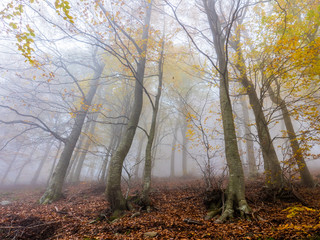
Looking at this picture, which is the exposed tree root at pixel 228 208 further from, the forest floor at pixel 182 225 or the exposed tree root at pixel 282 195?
the exposed tree root at pixel 282 195

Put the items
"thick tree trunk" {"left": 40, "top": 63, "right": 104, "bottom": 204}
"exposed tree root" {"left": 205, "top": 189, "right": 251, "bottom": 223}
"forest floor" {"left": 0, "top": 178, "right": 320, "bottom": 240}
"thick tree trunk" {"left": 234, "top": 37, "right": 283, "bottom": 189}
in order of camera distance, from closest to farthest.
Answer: "forest floor" {"left": 0, "top": 178, "right": 320, "bottom": 240}
"exposed tree root" {"left": 205, "top": 189, "right": 251, "bottom": 223}
"thick tree trunk" {"left": 234, "top": 37, "right": 283, "bottom": 189}
"thick tree trunk" {"left": 40, "top": 63, "right": 104, "bottom": 204}

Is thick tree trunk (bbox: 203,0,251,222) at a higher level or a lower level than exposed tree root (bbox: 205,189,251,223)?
higher

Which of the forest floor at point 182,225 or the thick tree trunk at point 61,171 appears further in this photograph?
the thick tree trunk at point 61,171

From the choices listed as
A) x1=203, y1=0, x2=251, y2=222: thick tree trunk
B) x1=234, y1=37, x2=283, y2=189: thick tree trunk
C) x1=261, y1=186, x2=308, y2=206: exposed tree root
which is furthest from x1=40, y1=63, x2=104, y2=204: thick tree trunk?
x1=261, y1=186, x2=308, y2=206: exposed tree root

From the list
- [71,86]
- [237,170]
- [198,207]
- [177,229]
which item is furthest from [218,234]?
[71,86]

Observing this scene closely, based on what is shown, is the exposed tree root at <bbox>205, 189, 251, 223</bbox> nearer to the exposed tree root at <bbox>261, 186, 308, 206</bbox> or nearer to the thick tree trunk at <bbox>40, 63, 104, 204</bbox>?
the exposed tree root at <bbox>261, 186, 308, 206</bbox>

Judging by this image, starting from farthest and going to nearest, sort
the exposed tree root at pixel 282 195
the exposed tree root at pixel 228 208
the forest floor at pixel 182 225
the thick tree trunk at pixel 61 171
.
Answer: the thick tree trunk at pixel 61 171, the exposed tree root at pixel 282 195, the exposed tree root at pixel 228 208, the forest floor at pixel 182 225

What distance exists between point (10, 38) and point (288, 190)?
10.1m

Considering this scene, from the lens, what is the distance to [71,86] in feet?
47.9

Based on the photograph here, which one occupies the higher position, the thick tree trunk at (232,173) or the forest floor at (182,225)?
the thick tree trunk at (232,173)

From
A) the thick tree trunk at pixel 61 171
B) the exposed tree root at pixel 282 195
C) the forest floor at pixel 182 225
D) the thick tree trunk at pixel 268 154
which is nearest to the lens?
the forest floor at pixel 182 225

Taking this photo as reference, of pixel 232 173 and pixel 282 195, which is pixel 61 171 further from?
pixel 282 195

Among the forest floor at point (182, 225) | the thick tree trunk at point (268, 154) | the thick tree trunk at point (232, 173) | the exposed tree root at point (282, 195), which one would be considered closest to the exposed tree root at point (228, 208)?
the thick tree trunk at point (232, 173)

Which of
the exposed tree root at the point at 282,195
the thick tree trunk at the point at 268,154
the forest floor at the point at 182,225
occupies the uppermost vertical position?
the thick tree trunk at the point at 268,154
